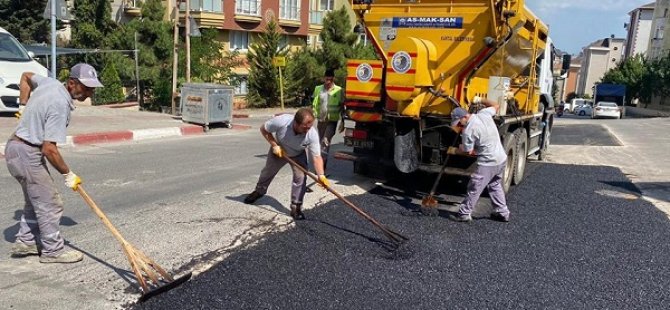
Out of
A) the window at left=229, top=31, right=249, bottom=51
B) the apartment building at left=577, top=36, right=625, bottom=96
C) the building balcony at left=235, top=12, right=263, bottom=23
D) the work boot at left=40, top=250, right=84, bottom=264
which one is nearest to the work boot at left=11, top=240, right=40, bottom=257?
the work boot at left=40, top=250, right=84, bottom=264

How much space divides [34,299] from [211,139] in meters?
8.88

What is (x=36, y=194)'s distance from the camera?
3.99m

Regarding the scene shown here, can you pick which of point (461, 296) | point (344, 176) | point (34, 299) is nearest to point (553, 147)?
point (344, 176)

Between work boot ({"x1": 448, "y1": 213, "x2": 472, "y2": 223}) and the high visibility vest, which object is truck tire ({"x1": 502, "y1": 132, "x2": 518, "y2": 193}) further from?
the high visibility vest

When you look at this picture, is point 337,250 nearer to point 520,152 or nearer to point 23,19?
point 520,152

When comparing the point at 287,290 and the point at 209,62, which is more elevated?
the point at 209,62

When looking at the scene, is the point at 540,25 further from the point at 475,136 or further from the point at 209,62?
the point at 209,62

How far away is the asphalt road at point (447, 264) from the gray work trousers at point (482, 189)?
0.19 m

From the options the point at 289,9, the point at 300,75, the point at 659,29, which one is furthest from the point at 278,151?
the point at 659,29

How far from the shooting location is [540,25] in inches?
361

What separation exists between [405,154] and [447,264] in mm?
2627

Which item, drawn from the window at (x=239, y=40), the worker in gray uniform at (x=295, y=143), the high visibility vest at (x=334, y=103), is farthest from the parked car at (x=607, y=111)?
the worker in gray uniform at (x=295, y=143)

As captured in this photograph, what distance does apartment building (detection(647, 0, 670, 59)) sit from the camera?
53.8 metres

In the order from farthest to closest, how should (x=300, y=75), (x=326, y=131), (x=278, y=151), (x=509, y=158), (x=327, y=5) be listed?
(x=327, y=5), (x=300, y=75), (x=326, y=131), (x=509, y=158), (x=278, y=151)
